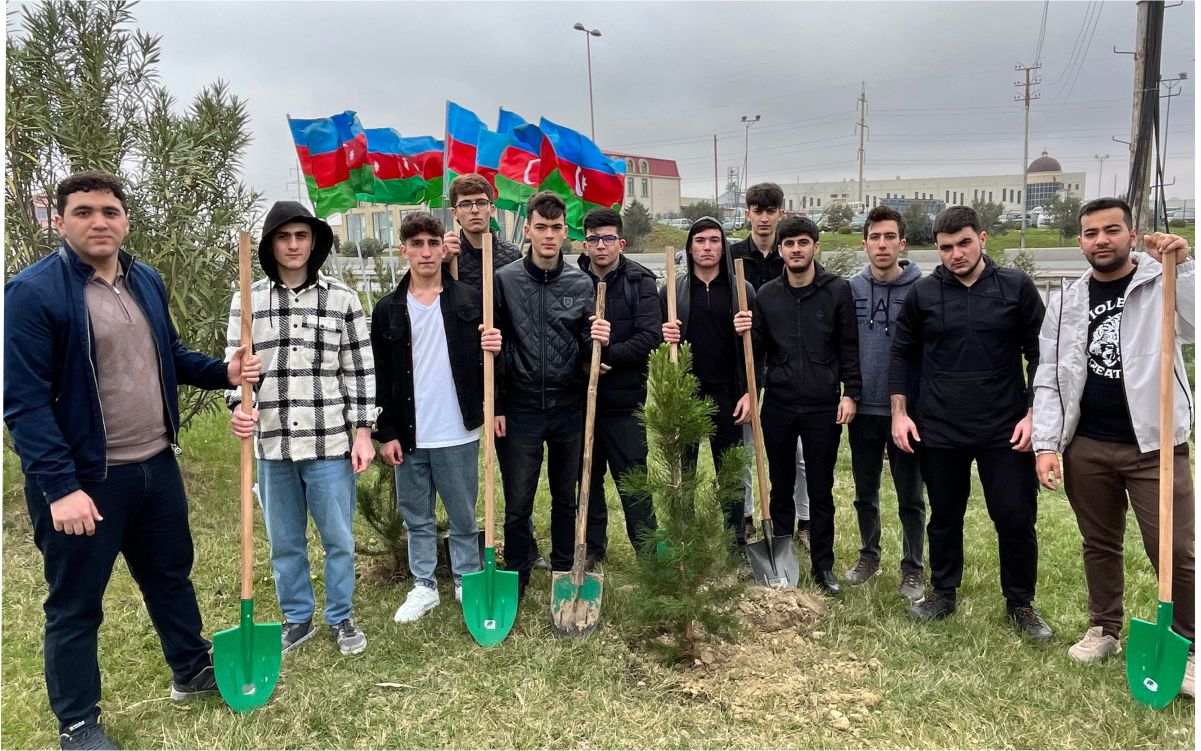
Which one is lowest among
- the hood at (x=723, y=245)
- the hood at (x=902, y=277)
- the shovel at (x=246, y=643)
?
the shovel at (x=246, y=643)

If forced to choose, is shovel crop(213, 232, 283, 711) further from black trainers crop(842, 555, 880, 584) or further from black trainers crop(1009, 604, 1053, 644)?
black trainers crop(1009, 604, 1053, 644)

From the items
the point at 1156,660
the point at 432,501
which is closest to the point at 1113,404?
the point at 1156,660

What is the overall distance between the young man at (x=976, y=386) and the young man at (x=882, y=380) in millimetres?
293

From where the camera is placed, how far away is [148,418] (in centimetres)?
334

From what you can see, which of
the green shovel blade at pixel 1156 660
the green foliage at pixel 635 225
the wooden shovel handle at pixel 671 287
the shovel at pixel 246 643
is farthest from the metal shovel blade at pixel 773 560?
the green foliage at pixel 635 225

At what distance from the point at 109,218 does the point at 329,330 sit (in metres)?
1.09

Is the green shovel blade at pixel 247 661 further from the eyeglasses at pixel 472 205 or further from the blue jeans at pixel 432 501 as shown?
the eyeglasses at pixel 472 205

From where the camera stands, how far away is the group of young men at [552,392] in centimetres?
321

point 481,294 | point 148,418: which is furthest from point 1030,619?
point 148,418

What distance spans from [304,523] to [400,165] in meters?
4.33

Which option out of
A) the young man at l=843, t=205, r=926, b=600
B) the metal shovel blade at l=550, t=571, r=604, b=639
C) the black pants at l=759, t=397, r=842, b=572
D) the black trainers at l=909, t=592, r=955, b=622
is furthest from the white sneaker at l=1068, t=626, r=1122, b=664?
the metal shovel blade at l=550, t=571, r=604, b=639

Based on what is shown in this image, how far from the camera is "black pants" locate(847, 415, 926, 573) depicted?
481 centimetres

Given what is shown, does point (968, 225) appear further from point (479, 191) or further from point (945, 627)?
point (479, 191)

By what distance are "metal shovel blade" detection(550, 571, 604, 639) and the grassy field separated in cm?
9
